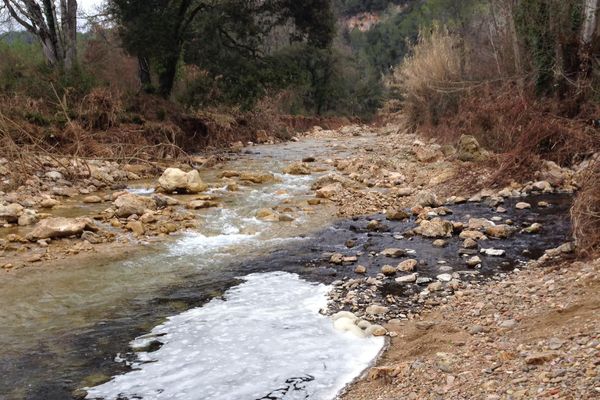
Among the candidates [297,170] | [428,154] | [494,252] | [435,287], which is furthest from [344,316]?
[428,154]

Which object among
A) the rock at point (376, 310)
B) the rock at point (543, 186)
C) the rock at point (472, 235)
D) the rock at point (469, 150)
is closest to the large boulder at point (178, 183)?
the rock at point (472, 235)

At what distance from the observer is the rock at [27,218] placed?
753cm

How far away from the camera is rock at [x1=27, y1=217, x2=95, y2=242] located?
6832 mm

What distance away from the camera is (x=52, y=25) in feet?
51.8

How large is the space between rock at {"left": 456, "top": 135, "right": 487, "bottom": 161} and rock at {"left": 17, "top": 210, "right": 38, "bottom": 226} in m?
8.06

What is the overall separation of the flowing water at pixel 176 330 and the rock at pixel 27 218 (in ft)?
6.17

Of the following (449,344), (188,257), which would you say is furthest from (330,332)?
(188,257)

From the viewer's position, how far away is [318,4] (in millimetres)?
17016

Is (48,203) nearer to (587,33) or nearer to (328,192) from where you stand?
(328,192)

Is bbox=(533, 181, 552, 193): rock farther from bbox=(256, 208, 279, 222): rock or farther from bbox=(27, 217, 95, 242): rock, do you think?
bbox=(27, 217, 95, 242): rock

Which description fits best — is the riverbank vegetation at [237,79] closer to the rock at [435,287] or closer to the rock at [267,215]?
the rock at [267,215]

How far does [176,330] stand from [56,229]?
3.34 metres

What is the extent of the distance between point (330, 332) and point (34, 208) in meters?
6.15

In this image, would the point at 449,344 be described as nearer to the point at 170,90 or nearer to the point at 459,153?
the point at 459,153
